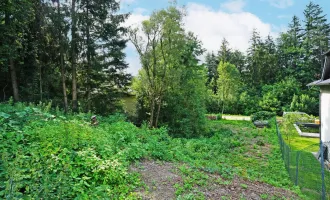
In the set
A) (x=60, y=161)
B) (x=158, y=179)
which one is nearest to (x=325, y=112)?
(x=158, y=179)

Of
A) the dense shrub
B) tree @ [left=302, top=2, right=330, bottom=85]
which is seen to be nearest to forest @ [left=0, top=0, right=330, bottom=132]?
the dense shrub

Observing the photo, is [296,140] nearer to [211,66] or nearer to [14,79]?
[14,79]

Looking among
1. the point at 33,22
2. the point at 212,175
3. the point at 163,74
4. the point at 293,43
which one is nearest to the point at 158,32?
the point at 163,74

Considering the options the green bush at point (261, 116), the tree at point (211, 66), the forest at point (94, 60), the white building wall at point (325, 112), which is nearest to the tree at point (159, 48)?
the forest at point (94, 60)

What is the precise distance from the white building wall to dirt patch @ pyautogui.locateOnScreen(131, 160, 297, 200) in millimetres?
6429

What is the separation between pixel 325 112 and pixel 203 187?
8.78 m

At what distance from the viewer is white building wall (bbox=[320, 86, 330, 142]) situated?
940 cm

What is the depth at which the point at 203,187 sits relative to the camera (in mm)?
3951

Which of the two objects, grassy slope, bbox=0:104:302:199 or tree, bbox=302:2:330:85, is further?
tree, bbox=302:2:330:85

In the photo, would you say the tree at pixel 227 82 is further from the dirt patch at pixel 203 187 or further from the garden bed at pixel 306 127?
the dirt patch at pixel 203 187

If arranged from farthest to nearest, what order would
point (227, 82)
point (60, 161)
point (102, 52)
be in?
point (227, 82) → point (102, 52) → point (60, 161)

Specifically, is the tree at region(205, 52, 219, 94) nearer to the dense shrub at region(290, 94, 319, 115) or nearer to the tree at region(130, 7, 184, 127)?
the dense shrub at region(290, 94, 319, 115)

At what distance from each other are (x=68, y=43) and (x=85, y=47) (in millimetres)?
1008

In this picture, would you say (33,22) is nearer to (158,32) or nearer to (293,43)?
(158,32)
